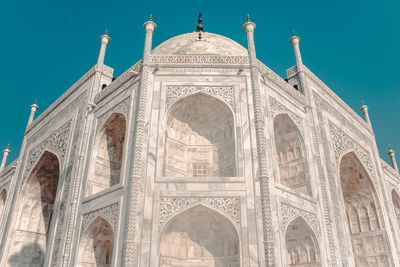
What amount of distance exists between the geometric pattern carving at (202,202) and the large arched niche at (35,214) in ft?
26.2

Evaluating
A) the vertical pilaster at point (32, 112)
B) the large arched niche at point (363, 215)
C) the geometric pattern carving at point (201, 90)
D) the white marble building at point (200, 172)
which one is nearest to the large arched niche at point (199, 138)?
the white marble building at point (200, 172)

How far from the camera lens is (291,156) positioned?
11828 mm

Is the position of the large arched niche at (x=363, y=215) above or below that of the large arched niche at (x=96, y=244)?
above

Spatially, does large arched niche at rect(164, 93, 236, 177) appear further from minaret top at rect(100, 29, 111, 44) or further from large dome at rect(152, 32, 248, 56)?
minaret top at rect(100, 29, 111, 44)

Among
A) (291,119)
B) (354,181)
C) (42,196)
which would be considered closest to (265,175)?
(291,119)

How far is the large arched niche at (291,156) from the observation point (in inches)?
445

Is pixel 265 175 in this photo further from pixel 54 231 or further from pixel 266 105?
pixel 54 231

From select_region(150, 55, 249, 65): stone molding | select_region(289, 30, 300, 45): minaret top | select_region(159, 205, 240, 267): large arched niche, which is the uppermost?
select_region(289, 30, 300, 45): minaret top

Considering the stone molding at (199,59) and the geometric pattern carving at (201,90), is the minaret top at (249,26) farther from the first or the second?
the geometric pattern carving at (201,90)

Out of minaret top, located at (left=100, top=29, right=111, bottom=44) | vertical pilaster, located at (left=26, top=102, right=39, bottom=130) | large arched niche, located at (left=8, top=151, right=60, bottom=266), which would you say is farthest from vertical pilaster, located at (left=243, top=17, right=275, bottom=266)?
vertical pilaster, located at (left=26, top=102, right=39, bottom=130)

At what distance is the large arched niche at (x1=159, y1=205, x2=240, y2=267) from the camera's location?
907cm

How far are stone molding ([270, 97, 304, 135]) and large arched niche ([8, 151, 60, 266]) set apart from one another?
9.39 m

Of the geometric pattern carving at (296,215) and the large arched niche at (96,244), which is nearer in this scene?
the geometric pattern carving at (296,215)

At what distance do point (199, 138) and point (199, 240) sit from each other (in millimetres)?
3214
